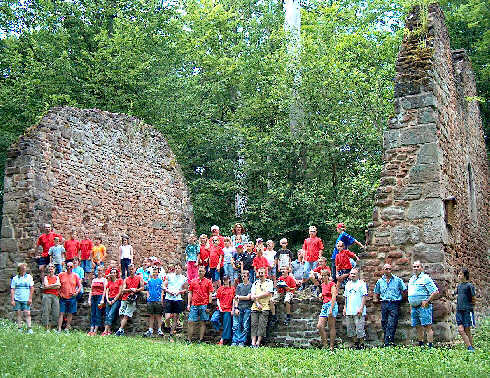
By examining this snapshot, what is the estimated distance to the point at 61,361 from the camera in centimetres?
881

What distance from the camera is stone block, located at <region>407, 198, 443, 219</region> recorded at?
39.8 feet

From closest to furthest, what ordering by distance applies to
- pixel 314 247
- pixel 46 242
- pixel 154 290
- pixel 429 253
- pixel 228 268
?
pixel 429 253
pixel 154 290
pixel 314 247
pixel 228 268
pixel 46 242

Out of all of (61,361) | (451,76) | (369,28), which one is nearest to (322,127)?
(369,28)

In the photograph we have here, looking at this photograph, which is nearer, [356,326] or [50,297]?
[356,326]

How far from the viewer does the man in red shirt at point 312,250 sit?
14867mm

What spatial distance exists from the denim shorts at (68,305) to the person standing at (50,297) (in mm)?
185

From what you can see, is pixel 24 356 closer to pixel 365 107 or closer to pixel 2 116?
pixel 365 107

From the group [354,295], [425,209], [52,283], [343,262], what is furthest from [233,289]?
[425,209]

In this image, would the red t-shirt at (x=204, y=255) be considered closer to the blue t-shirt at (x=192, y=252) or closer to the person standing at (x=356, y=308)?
the blue t-shirt at (x=192, y=252)

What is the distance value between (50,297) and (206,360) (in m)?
6.04

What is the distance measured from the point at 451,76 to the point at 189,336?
8.26 meters

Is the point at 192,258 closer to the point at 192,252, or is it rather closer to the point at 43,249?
the point at 192,252

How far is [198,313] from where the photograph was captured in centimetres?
1391

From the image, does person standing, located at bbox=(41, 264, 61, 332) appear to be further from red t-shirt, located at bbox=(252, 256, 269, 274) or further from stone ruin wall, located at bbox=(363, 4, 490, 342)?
stone ruin wall, located at bbox=(363, 4, 490, 342)
